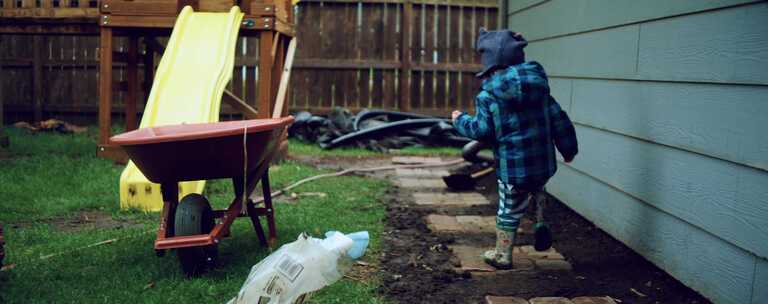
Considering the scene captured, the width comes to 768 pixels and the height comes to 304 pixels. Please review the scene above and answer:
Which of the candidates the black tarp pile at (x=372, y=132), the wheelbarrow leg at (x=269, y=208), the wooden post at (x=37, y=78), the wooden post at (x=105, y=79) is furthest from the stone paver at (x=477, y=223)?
the wooden post at (x=37, y=78)

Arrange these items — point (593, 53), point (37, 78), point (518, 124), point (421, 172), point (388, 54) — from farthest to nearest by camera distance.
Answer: point (388, 54)
point (37, 78)
point (421, 172)
point (593, 53)
point (518, 124)

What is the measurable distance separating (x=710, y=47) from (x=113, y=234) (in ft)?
10.4

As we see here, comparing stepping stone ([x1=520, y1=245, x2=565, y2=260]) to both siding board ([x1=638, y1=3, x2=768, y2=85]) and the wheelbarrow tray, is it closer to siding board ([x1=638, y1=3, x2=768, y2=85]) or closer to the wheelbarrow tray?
siding board ([x1=638, y1=3, x2=768, y2=85])

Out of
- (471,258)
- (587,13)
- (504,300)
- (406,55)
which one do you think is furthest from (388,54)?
(504,300)

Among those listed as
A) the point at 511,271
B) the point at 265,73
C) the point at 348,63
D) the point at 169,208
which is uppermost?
the point at 348,63

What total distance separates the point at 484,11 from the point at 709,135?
801 cm

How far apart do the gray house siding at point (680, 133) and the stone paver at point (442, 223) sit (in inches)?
32.2

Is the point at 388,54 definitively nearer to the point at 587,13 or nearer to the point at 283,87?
the point at 283,87

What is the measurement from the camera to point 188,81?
5.57 m

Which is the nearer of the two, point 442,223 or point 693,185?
point 693,185

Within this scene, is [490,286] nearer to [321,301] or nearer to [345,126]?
[321,301]

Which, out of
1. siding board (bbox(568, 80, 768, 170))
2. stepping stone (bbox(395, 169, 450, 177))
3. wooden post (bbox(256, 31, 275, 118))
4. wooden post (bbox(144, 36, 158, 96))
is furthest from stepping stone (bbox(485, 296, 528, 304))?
wooden post (bbox(144, 36, 158, 96))

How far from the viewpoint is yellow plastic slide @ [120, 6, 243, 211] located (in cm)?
513

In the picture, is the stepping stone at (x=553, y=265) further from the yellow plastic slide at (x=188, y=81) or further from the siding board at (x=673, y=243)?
the yellow plastic slide at (x=188, y=81)
